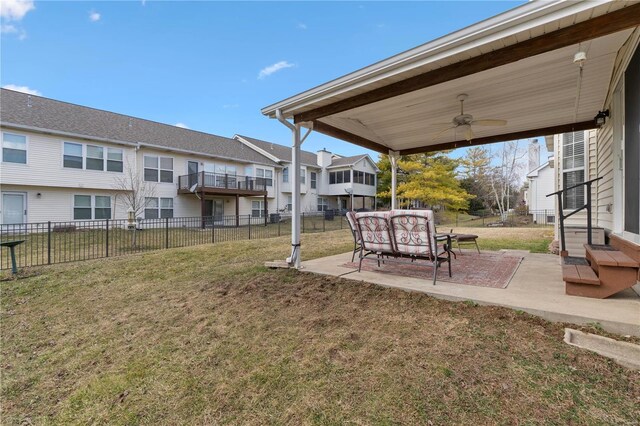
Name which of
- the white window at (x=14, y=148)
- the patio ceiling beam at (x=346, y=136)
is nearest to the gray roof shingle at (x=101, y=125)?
the white window at (x=14, y=148)

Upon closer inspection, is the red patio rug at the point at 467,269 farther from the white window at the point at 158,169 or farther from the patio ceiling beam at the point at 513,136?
the white window at the point at 158,169

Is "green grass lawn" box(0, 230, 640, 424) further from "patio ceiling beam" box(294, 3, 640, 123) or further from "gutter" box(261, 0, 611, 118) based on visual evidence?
"gutter" box(261, 0, 611, 118)

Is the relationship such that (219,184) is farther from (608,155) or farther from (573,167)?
(608,155)

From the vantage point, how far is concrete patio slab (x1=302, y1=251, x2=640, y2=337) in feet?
8.71

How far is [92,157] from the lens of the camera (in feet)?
45.6

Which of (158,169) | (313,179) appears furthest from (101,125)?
(313,179)

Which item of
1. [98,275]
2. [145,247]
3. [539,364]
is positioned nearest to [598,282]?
[539,364]

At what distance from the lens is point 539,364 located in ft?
7.15

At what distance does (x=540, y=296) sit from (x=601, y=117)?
Answer: 13.7 feet

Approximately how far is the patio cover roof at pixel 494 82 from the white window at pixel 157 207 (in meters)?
13.3

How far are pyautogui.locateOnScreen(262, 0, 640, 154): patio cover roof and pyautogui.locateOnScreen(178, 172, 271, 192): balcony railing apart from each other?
1199cm

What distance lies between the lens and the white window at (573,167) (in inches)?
267

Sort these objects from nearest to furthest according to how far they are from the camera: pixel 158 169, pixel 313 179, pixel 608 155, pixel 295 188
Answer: pixel 608 155
pixel 295 188
pixel 158 169
pixel 313 179

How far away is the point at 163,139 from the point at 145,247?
10149 millimetres
